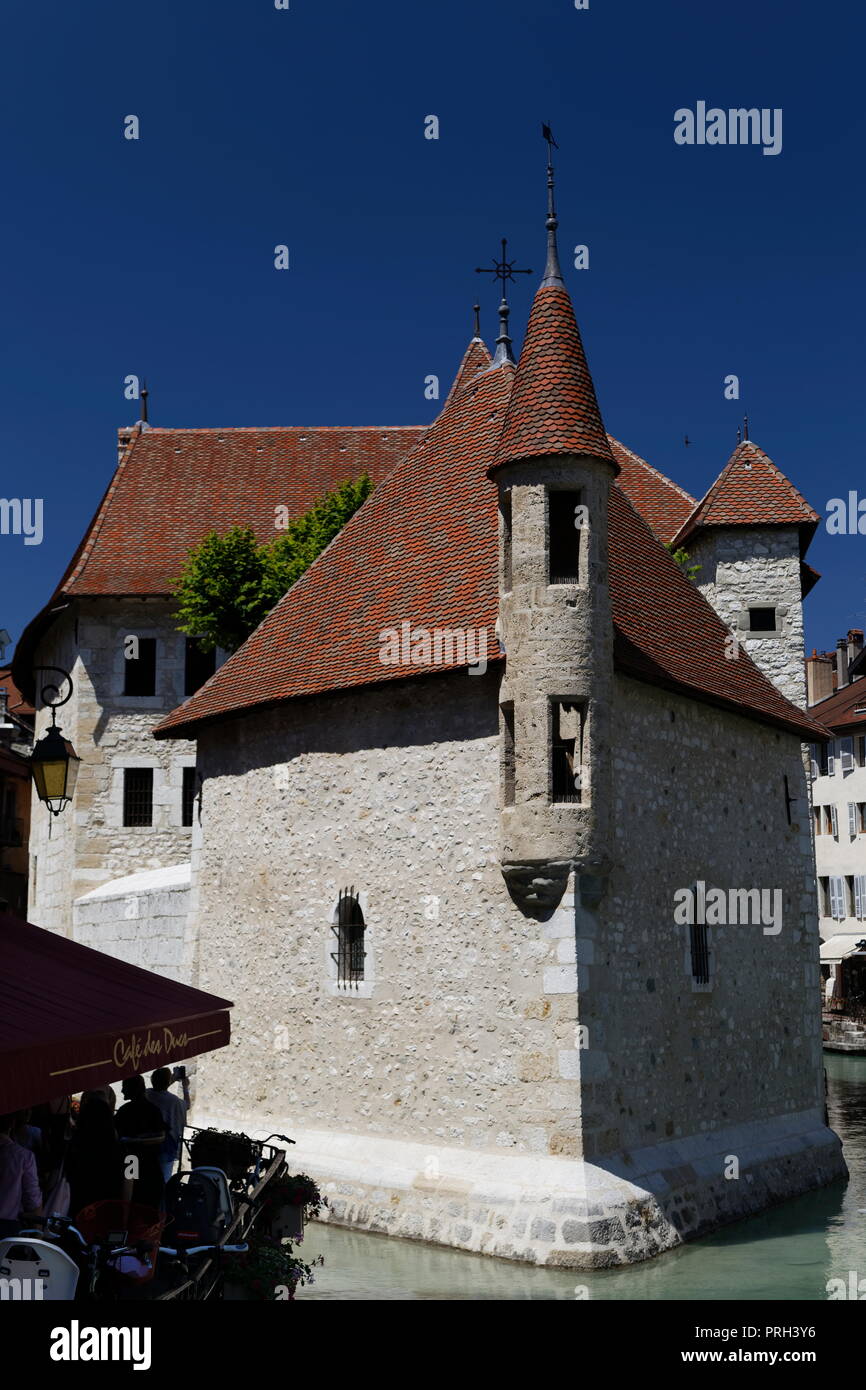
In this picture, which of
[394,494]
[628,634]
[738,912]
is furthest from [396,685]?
[738,912]

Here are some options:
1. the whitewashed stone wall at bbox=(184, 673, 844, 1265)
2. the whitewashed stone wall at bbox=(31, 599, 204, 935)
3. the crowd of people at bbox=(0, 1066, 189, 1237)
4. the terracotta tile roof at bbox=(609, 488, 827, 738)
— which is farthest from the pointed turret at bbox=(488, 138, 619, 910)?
the whitewashed stone wall at bbox=(31, 599, 204, 935)

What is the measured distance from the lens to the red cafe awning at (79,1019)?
6.36m

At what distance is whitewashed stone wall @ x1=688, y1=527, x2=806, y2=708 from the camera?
2105cm

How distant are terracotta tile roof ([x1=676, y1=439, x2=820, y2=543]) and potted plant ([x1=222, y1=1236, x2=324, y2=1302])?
14805mm

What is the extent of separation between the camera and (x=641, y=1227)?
12531 millimetres

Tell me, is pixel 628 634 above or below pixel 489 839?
above

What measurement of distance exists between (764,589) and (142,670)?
1242 cm

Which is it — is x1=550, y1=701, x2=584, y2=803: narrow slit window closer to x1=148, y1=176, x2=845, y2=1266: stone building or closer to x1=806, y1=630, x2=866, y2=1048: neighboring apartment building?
x1=148, y1=176, x2=845, y2=1266: stone building

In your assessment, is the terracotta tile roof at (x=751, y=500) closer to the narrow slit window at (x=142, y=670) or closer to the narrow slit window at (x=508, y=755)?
the narrow slit window at (x=508, y=755)

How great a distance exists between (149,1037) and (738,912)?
10.1 m

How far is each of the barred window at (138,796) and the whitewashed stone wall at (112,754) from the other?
4.6 inches
